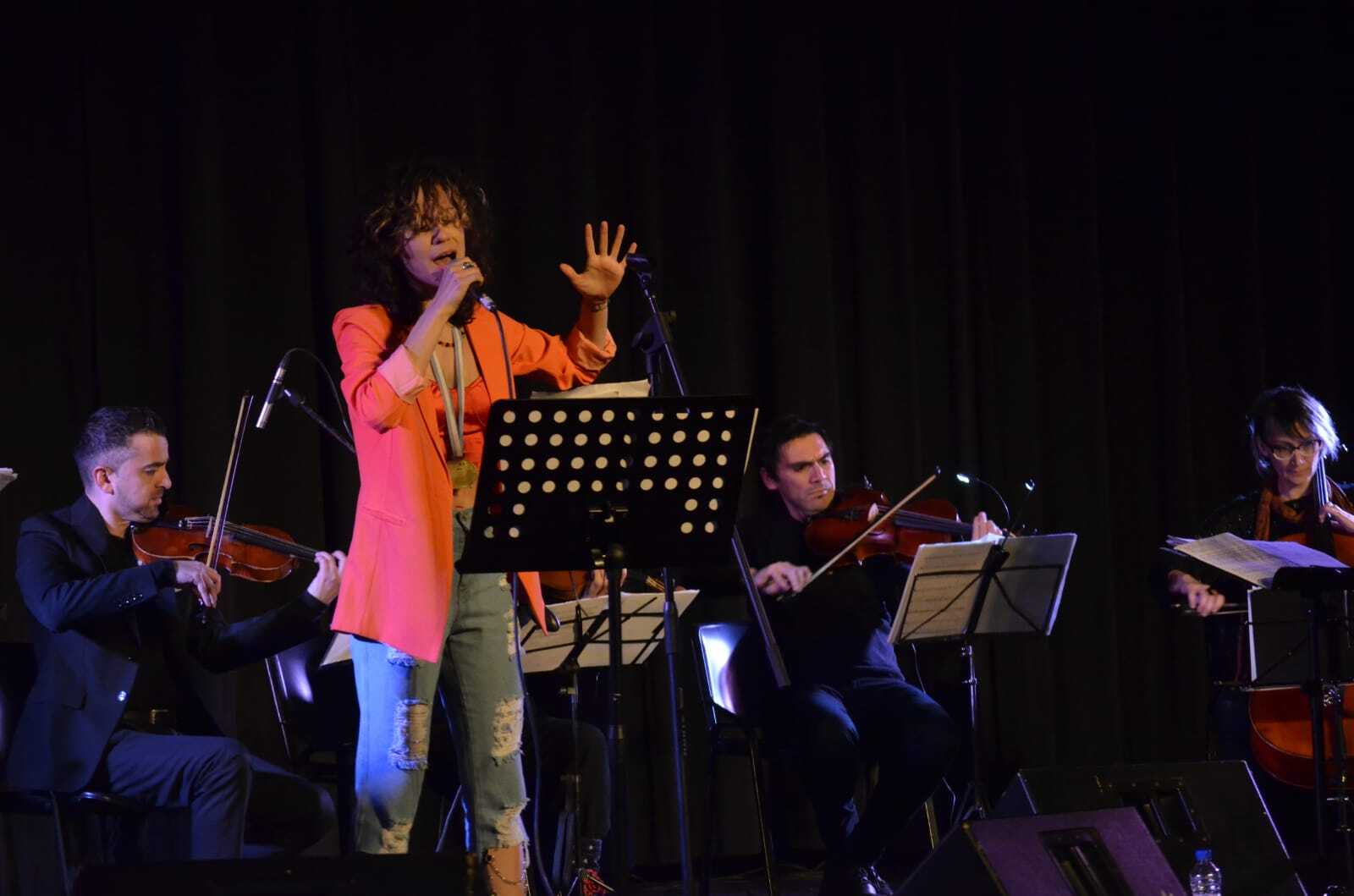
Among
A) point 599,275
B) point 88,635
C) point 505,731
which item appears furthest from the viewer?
point 88,635

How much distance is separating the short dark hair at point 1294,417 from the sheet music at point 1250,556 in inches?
24.0

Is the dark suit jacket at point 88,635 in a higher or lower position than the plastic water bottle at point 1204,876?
higher

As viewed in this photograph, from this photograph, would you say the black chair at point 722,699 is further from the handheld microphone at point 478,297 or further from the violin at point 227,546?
the handheld microphone at point 478,297

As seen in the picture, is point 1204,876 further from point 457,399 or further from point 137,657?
point 137,657

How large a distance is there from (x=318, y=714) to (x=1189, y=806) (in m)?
2.15

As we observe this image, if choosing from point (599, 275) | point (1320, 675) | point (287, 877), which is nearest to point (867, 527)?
point (1320, 675)

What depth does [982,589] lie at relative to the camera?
392 centimetres

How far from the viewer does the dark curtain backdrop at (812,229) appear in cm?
415

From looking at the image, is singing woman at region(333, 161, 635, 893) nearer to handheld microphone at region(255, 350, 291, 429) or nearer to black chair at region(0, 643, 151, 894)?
handheld microphone at region(255, 350, 291, 429)

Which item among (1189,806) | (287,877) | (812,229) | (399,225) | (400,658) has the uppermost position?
(812,229)

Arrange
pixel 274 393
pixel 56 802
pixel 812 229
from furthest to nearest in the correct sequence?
1. pixel 812 229
2. pixel 274 393
3. pixel 56 802

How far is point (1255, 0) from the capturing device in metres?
5.78

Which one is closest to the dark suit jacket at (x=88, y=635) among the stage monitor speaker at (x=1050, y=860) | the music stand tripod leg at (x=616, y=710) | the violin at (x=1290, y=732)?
the music stand tripod leg at (x=616, y=710)

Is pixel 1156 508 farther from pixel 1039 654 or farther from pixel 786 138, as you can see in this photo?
pixel 786 138
